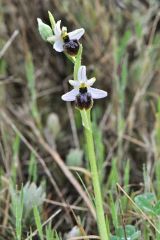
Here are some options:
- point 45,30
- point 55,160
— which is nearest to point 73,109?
point 55,160

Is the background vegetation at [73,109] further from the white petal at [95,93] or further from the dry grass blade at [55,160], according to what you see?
the white petal at [95,93]

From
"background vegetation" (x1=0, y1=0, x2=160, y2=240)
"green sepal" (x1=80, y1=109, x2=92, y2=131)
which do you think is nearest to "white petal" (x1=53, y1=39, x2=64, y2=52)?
"green sepal" (x1=80, y1=109, x2=92, y2=131)

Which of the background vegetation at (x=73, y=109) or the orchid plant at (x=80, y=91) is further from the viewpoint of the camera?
the background vegetation at (x=73, y=109)

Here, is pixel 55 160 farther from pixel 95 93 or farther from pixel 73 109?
pixel 95 93

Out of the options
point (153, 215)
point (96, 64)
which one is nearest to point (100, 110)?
point (96, 64)

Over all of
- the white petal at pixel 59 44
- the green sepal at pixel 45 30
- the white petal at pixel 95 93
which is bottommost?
the white petal at pixel 95 93

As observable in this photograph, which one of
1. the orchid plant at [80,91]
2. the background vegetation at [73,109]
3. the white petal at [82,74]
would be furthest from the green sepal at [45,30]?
the background vegetation at [73,109]

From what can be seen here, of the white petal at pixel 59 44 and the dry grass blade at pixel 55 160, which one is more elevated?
the white petal at pixel 59 44

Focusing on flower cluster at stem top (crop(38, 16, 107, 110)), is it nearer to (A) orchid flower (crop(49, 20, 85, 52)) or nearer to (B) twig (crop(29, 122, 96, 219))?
(A) orchid flower (crop(49, 20, 85, 52))
